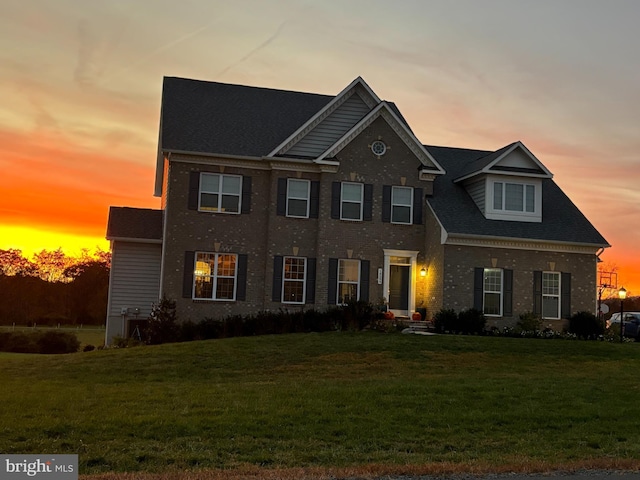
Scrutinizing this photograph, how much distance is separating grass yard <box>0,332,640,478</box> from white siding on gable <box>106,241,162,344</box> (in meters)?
6.88

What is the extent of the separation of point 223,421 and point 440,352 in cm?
994

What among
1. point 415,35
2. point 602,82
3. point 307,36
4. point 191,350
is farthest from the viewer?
point 602,82

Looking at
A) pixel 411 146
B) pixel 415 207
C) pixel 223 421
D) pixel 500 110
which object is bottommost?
pixel 223 421

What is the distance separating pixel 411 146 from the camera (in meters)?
27.9

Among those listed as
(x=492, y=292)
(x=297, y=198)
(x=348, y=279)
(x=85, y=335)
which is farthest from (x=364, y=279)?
(x=85, y=335)

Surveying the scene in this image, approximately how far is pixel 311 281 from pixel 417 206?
17.5 ft

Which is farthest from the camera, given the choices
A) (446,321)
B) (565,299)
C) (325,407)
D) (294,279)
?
(565,299)

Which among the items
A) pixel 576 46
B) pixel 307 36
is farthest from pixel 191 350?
pixel 576 46

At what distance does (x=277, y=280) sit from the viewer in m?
26.8

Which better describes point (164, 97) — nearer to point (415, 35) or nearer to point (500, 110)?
point (415, 35)

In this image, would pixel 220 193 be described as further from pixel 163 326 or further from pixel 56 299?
pixel 56 299

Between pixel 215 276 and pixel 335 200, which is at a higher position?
pixel 335 200

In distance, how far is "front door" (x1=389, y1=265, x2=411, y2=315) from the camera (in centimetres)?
2778

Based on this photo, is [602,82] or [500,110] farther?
[500,110]
